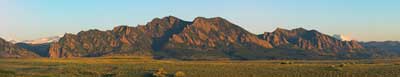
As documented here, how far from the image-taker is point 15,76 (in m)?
127

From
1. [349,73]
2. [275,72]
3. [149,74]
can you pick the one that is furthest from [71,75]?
[349,73]

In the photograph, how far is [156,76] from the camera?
119 metres

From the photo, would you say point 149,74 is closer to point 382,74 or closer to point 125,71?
point 125,71

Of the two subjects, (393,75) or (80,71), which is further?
(80,71)

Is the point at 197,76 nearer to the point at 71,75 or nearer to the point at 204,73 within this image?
the point at 204,73

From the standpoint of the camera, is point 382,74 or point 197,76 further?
point 197,76

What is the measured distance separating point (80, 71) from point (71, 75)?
379 inches

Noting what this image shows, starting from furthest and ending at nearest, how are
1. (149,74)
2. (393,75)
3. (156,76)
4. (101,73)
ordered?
(101,73)
(149,74)
(156,76)
(393,75)

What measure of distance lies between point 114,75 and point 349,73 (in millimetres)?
53362

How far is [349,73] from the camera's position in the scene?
4471 inches

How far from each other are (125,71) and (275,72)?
1526 inches

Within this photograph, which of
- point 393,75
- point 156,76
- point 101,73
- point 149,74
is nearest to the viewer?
point 393,75

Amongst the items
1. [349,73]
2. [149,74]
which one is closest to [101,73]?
[149,74]

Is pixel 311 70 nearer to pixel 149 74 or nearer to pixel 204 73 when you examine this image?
pixel 204 73
